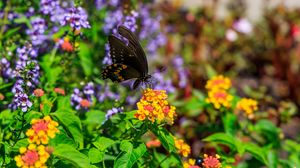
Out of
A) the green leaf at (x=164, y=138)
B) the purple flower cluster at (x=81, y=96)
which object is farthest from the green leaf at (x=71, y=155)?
the purple flower cluster at (x=81, y=96)

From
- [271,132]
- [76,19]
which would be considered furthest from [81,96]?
[271,132]

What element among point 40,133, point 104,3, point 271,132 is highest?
point 104,3

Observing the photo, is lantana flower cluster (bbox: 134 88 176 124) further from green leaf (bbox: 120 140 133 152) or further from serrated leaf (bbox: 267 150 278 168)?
serrated leaf (bbox: 267 150 278 168)

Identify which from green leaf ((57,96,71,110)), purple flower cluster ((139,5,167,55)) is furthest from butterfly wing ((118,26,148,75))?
purple flower cluster ((139,5,167,55))

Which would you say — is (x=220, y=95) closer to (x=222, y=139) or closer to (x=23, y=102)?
(x=222, y=139)

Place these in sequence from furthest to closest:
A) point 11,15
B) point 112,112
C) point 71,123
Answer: point 11,15
point 112,112
point 71,123
